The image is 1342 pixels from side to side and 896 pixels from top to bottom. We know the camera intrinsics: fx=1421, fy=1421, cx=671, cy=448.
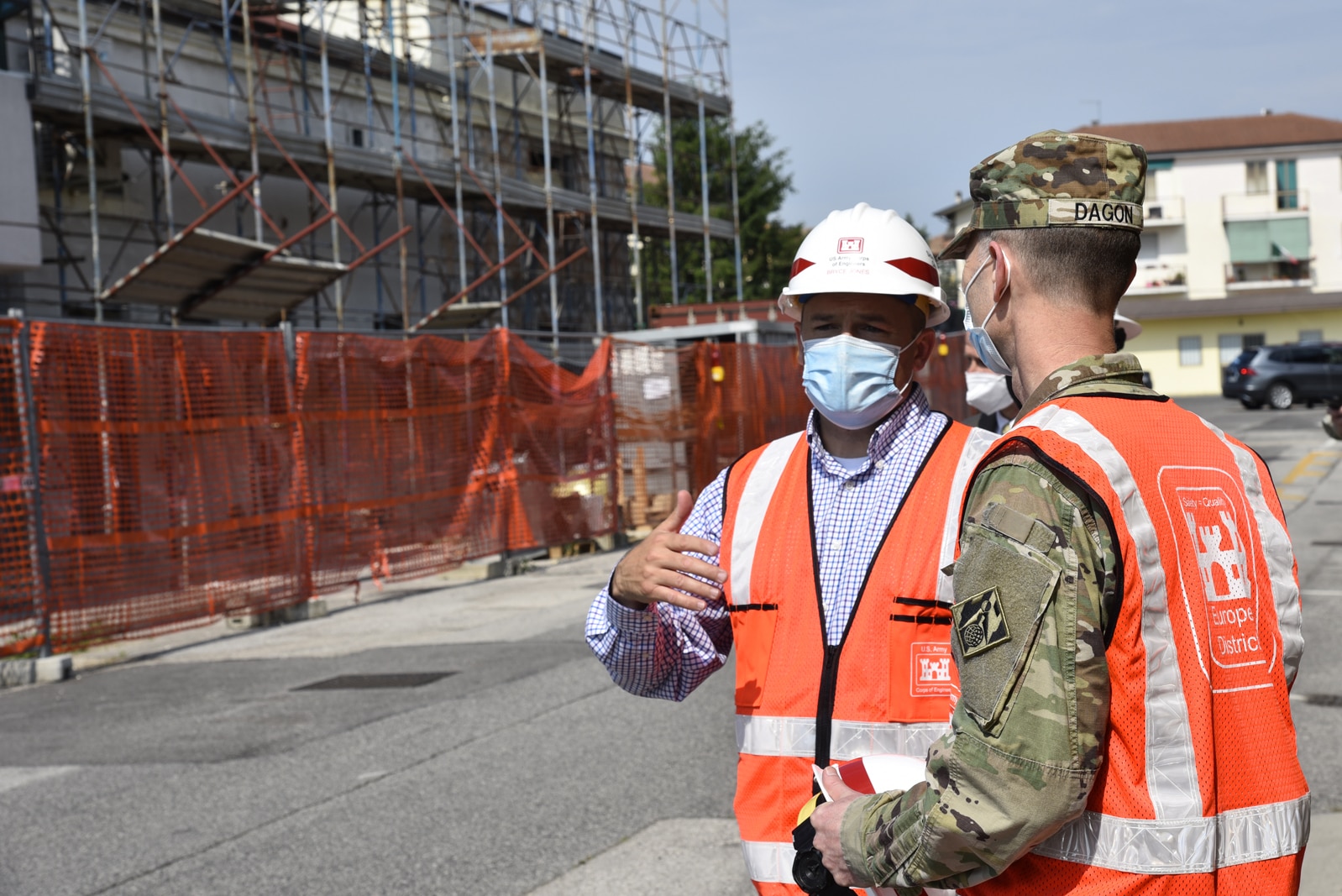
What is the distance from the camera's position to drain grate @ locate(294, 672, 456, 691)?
8.27m

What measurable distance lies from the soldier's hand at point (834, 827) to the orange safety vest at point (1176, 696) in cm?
19

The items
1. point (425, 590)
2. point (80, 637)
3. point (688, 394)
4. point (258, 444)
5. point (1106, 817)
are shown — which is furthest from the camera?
point (688, 394)

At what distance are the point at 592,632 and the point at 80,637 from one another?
25.2ft

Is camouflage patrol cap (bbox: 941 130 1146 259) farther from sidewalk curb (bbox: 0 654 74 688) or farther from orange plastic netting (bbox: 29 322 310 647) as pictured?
orange plastic netting (bbox: 29 322 310 647)

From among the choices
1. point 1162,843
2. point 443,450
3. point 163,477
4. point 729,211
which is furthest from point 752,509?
point 729,211

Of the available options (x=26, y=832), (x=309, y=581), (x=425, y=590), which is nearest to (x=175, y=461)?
(x=309, y=581)

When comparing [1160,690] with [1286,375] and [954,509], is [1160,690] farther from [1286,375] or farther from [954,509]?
[1286,375]

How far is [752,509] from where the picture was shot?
2.70 metres

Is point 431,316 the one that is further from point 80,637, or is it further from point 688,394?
point 80,637

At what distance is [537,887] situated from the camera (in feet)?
15.4

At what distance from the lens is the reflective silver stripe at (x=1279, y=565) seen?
197 centimetres

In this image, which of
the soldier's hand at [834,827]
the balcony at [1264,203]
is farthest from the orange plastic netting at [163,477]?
the balcony at [1264,203]

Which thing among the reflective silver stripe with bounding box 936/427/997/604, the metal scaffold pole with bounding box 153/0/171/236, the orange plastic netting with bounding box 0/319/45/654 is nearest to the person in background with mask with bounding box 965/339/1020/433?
the reflective silver stripe with bounding box 936/427/997/604

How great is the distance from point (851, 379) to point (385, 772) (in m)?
4.02
